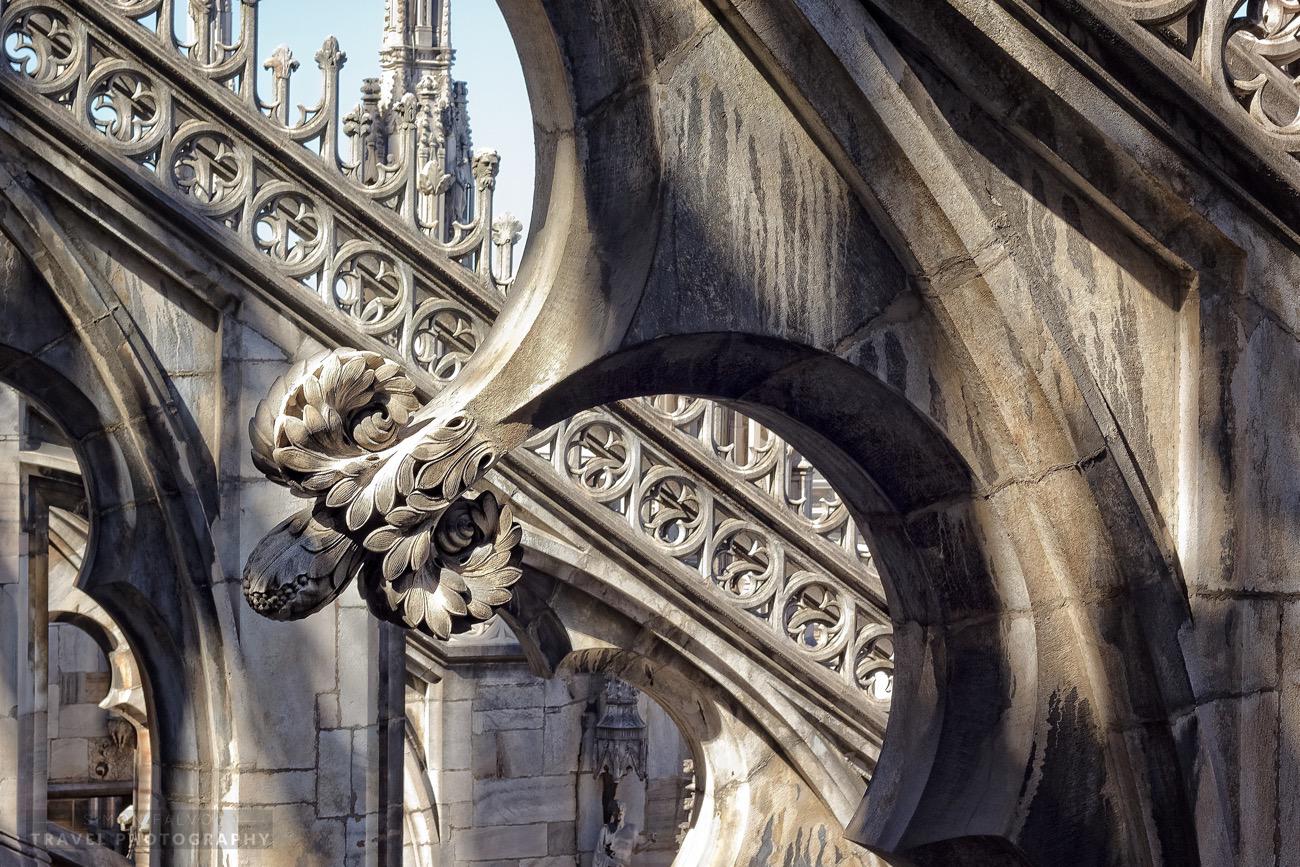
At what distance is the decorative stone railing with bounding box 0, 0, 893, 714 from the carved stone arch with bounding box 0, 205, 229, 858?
451 millimetres

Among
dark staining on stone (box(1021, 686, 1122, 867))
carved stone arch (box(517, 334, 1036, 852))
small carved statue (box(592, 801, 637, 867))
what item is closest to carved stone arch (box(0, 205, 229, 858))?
carved stone arch (box(517, 334, 1036, 852))

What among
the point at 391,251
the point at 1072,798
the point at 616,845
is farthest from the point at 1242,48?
the point at 616,845

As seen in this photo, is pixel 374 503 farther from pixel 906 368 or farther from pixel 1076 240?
pixel 1076 240

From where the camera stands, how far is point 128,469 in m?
7.00

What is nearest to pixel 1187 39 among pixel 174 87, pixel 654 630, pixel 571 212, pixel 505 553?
pixel 571 212

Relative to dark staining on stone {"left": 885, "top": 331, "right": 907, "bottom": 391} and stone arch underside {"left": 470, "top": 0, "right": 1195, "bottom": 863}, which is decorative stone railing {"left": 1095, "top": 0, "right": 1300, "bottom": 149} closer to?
stone arch underside {"left": 470, "top": 0, "right": 1195, "bottom": 863}

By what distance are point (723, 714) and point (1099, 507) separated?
5597mm

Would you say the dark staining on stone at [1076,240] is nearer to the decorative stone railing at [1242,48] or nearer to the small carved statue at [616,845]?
the decorative stone railing at [1242,48]

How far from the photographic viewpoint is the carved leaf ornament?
7.52 feet

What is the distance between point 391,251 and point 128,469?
1.23 m

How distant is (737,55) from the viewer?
2.53m

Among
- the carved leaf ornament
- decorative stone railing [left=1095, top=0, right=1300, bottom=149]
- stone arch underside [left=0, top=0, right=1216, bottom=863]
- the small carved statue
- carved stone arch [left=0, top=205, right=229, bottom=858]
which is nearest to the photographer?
the carved leaf ornament

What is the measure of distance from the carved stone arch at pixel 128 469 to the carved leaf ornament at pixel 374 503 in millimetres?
4558

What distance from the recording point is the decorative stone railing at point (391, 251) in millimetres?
6734
